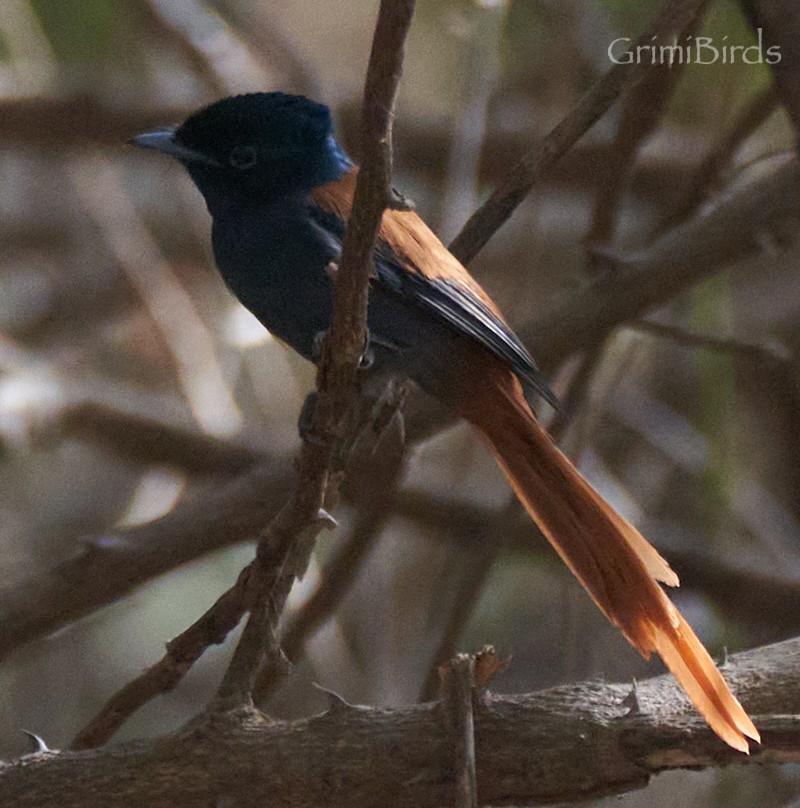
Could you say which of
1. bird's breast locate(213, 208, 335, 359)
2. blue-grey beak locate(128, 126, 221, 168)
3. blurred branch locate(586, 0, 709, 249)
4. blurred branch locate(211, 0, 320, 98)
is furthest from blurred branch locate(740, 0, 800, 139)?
blurred branch locate(211, 0, 320, 98)

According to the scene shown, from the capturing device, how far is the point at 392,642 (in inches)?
170

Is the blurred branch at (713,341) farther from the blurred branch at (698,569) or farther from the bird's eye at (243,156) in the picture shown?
the bird's eye at (243,156)

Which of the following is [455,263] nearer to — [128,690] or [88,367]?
[128,690]

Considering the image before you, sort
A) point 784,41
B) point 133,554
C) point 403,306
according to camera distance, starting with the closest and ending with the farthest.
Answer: point 784,41 → point 403,306 → point 133,554

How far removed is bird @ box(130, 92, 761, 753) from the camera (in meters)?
2.32

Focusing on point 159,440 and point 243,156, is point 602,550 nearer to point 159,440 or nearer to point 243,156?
point 243,156

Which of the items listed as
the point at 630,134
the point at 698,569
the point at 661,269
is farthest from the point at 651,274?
the point at 698,569

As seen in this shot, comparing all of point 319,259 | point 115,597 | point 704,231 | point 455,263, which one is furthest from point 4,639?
point 704,231

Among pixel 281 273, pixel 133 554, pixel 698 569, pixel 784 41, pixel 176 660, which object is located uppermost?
pixel 784 41

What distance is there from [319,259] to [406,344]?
0.25 m

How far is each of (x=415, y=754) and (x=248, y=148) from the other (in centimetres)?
158

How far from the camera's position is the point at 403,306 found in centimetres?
269

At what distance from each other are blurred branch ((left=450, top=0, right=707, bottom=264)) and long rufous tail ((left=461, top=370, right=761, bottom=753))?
401 mm

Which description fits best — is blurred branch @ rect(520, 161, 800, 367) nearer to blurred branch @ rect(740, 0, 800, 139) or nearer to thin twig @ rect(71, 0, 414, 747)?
blurred branch @ rect(740, 0, 800, 139)
